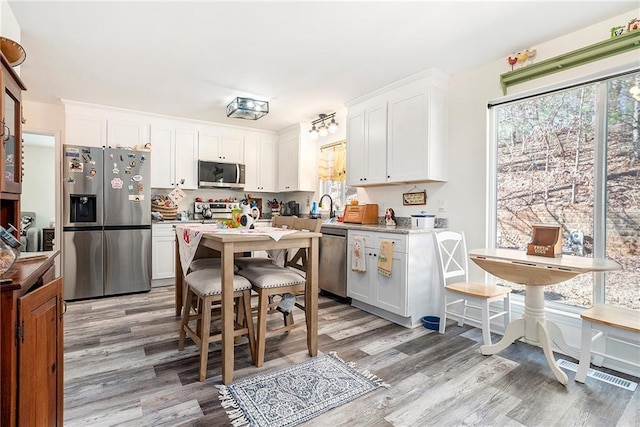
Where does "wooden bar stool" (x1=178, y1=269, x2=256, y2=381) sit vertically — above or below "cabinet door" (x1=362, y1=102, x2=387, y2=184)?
below

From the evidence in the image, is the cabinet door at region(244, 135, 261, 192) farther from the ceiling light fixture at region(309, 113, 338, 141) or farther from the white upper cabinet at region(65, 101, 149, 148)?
the white upper cabinet at region(65, 101, 149, 148)

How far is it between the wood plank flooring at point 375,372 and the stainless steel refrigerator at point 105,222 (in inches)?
35.4

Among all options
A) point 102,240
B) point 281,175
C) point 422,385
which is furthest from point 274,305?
point 281,175

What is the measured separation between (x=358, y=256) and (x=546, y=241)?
165cm

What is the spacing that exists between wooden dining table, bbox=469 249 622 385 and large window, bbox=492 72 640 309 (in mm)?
394

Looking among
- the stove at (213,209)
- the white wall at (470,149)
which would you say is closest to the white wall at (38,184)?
the stove at (213,209)

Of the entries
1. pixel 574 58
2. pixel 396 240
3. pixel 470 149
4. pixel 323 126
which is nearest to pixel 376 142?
pixel 470 149

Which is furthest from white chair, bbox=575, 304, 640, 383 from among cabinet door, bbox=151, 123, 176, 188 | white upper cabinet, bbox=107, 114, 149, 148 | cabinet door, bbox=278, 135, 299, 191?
white upper cabinet, bbox=107, 114, 149, 148

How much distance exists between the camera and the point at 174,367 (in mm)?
2193

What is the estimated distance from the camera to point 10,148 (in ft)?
5.00

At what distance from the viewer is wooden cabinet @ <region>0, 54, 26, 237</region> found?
1394 millimetres

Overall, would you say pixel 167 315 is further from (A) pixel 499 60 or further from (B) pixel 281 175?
(A) pixel 499 60

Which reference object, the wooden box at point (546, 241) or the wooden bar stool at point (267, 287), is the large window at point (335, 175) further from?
the wooden box at point (546, 241)

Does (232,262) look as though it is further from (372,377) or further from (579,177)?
(579,177)
